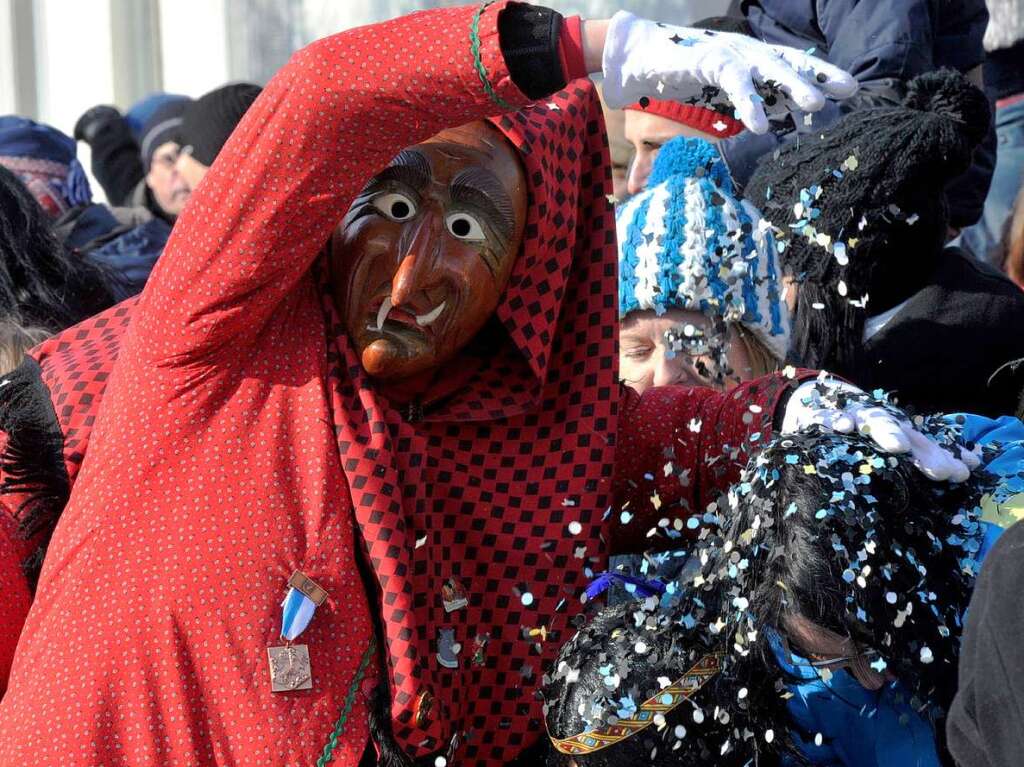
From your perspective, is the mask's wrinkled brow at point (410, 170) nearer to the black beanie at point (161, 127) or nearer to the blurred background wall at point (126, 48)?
the black beanie at point (161, 127)

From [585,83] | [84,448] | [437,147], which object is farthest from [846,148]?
[84,448]

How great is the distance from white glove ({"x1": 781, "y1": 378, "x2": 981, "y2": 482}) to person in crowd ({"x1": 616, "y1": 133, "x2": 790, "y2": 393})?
48 cm

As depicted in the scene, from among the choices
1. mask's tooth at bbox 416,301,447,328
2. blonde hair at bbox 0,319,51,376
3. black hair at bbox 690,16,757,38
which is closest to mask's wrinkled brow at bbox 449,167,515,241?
mask's tooth at bbox 416,301,447,328

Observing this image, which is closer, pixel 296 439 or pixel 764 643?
pixel 764 643

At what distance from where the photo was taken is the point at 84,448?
88.2 inches

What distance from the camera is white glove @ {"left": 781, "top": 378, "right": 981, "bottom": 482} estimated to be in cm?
204

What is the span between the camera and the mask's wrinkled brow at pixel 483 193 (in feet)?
7.25

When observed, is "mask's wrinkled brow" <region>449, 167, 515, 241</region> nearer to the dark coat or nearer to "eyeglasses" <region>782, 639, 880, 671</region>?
"eyeglasses" <region>782, 639, 880, 671</region>

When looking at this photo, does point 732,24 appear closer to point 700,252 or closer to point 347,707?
point 700,252

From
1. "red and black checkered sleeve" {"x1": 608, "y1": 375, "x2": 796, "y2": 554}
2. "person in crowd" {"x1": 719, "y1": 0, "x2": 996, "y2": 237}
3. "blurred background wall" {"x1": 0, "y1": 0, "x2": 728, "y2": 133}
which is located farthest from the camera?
"blurred background wall" {"x1": 0, "y1": 0, "x2": 728, "y2": 133}

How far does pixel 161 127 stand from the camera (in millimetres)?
5098

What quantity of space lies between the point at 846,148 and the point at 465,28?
113cm

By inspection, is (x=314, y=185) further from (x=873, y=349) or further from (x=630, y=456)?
(x=873, y=349)

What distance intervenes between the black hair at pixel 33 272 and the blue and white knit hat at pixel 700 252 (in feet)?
3.66
